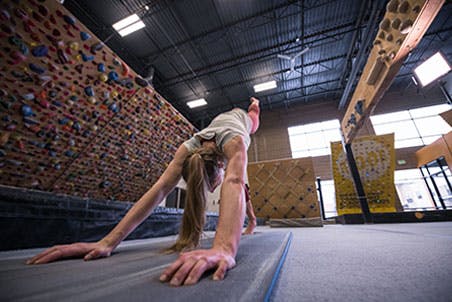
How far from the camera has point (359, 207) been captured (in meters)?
2.83

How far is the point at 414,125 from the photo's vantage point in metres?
7.54

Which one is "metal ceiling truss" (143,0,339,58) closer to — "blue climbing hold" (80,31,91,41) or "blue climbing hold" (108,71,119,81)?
"blue climbing hold" (108,71,119,81)

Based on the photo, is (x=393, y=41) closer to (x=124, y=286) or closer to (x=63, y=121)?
(x=124, y=286)

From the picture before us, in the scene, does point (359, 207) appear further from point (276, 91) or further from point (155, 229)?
point (276, 91)

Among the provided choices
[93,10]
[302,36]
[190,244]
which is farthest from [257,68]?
[190,244]

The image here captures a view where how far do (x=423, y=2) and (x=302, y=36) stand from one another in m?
5.28

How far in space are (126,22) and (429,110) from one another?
11743 mm

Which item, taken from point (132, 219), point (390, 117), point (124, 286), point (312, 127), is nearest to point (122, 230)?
point (132, 219)

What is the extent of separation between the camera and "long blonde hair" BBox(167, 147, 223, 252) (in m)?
0.73

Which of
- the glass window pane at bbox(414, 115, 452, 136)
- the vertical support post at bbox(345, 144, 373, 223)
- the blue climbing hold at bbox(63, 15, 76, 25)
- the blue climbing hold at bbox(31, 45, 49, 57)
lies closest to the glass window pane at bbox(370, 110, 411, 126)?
the glass window pane at bbox(414, 115, 452, 136)

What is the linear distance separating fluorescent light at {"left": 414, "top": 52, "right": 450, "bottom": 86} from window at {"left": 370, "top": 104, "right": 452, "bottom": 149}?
291 centimetres

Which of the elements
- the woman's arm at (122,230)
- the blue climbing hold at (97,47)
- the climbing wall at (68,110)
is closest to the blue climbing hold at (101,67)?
the climbing wall at (68,110)

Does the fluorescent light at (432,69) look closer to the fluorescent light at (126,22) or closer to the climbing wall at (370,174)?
the climbing wall at (370,174)

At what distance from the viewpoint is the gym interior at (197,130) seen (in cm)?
40
